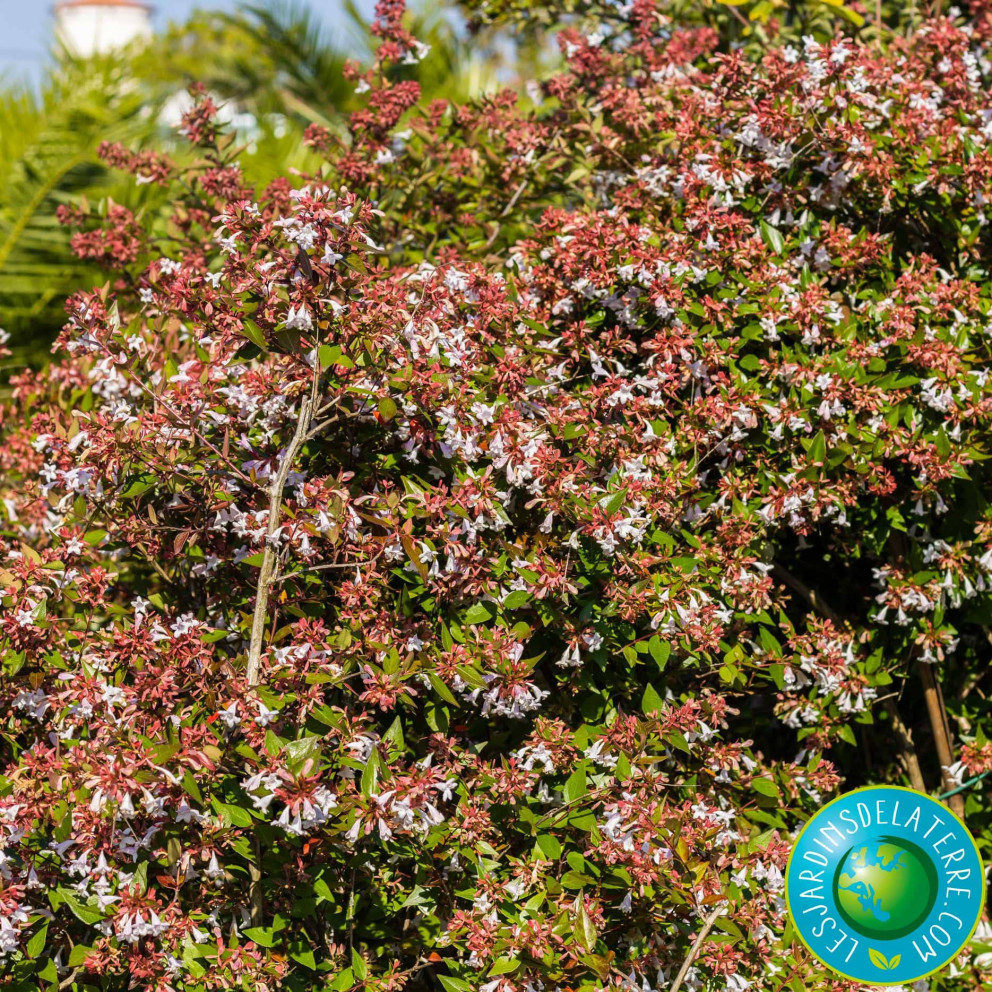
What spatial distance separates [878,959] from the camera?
232 centimetres

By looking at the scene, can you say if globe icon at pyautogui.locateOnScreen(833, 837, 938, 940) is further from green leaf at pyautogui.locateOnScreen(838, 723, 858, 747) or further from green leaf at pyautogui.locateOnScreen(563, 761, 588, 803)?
green leaf at pyautogui.locateOnScreen(838, 723, 858, 747)

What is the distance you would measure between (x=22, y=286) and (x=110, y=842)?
5.66 m

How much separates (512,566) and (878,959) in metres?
1.11

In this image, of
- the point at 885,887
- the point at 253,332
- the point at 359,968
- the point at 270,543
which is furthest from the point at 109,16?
the point at 885,887

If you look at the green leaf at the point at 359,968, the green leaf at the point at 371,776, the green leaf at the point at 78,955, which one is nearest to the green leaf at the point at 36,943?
the green leaf at the point at 78,955

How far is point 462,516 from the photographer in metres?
2.64

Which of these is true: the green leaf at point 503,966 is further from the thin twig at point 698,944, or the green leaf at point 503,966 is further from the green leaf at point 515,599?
the green leaf at point 515,599

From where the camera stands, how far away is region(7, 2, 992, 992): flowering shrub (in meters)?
2.52

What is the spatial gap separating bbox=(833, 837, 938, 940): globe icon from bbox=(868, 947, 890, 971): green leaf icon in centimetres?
3

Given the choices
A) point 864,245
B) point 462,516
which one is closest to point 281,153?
point 864,245

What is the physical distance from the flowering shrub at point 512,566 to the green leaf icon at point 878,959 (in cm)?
35

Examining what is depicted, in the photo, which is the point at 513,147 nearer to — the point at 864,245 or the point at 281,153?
the point at 864,245

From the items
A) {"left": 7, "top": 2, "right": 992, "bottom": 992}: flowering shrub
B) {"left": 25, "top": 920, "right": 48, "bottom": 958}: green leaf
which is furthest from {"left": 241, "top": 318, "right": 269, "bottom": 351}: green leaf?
{"left": 25, "top": 920, "right": 48, "bottom": 958}: green leaf

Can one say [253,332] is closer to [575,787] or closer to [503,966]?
[575,787]
